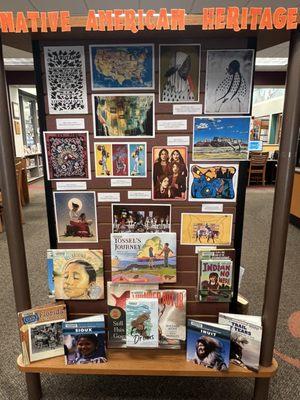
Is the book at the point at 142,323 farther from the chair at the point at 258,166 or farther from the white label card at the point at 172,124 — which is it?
the chair at the point at 258,166

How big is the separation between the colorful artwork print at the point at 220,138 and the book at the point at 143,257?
43 centimetres

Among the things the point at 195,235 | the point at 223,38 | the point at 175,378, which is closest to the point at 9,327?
the point at 175,378

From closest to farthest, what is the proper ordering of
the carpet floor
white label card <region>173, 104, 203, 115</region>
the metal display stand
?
the metal display stand → white label card <region>173, 104, 203, 115</region> → the carpet floor

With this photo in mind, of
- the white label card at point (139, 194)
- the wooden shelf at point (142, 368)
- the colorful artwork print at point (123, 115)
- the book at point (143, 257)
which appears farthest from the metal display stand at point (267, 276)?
the white label card at point (139, 194)

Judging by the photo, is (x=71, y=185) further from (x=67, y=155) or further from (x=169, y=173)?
(x=169, y=173)

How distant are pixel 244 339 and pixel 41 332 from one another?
3.26 ft

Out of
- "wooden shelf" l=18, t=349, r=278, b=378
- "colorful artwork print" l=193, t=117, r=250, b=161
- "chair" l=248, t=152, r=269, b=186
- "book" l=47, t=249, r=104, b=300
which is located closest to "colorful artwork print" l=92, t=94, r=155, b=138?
"colorful artwork print" l=193, t=117, r=250, b=161

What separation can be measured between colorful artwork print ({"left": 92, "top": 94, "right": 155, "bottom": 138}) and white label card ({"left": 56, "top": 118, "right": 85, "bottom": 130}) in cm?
7

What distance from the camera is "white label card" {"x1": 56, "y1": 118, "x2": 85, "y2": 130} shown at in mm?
1330

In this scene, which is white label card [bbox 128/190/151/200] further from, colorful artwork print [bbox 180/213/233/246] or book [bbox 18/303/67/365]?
book [bbox 18/303/67/365]

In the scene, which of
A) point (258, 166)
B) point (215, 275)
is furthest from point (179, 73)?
point (258, 166)

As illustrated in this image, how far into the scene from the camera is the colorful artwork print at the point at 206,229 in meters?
1.41

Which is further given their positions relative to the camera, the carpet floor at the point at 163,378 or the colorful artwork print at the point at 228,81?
the carpet floor at the point at 163,378

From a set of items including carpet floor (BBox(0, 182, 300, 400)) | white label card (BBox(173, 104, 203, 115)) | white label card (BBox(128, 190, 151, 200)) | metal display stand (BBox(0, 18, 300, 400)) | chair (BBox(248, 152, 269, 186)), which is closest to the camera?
metal display stand (BBox(0, 18, 300, 400))
